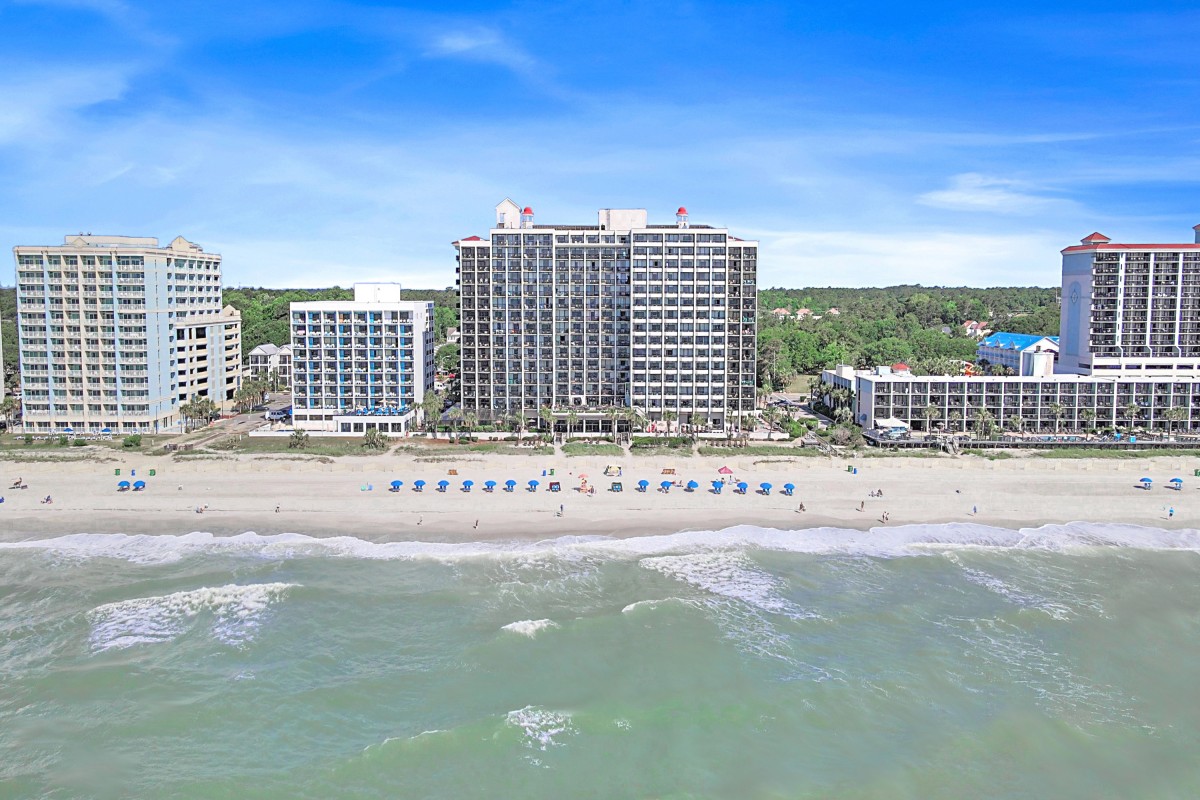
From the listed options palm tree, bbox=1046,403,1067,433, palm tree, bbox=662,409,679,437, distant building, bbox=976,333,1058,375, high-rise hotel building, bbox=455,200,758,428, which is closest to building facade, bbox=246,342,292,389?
high-rise hotel building, bbox=455,200,758,428

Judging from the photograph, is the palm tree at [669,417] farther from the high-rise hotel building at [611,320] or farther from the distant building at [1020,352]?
the distant building at [1020,352]

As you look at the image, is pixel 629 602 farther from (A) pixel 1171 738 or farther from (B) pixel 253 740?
(A) pixel 1171 738

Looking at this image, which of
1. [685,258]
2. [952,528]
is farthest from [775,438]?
[952,528]

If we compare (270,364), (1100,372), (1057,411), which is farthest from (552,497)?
(270,364)

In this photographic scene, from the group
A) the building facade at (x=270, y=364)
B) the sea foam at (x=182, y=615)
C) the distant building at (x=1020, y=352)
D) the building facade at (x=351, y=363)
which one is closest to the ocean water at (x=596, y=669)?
the sea foam at (x=182, y=615)

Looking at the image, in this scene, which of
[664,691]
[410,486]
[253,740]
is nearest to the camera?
[253,740]

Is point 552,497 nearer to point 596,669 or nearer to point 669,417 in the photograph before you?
point 669,417
